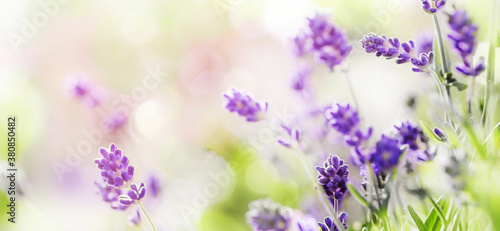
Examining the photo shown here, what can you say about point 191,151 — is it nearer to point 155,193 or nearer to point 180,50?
point 180,50

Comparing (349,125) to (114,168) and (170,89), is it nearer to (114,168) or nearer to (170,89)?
(114,168)

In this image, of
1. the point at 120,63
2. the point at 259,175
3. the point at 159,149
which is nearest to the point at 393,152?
the point at 259,175

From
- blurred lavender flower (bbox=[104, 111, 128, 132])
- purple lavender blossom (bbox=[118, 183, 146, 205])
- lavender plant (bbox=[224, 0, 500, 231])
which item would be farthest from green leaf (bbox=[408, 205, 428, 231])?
blurred lavender flower (bbox=[104, 111, 128, 132])

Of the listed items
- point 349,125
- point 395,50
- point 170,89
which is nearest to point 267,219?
point 349,125

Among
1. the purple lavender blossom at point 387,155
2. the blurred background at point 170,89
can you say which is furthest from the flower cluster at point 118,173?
the blurred background at point 170,89

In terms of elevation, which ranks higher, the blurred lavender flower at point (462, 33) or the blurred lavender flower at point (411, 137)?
the blurred lavender flower at point (462, 33)

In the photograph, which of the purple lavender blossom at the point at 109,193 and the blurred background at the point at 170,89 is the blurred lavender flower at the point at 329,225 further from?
the blurred background at the point at 170,89
